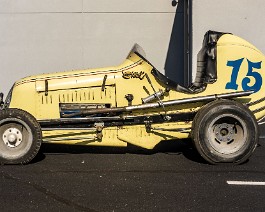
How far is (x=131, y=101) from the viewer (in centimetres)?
615

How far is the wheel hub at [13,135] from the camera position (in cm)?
598

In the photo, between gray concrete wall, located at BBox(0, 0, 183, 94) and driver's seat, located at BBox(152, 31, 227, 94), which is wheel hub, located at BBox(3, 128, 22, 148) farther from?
gray concrete wall, located at BBox(0, 0, 183, 94)

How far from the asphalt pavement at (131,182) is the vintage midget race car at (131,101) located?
349mm

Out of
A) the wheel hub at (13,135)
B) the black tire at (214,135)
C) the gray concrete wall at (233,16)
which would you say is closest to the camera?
the black tire at (214,135)

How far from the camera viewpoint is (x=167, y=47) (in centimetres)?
1115

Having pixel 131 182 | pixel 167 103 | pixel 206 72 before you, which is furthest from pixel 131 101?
pixel 131 182

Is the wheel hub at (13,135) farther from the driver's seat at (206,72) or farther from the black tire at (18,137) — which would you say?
the driver's seat at (206,72)

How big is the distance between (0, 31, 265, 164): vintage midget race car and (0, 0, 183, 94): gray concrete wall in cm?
489

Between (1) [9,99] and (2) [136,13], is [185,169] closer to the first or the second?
(1) [9,99]

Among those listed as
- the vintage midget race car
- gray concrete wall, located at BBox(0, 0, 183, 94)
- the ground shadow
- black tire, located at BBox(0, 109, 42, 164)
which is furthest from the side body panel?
gray concrete wall, located at BBox(0, 0, 183, 94)

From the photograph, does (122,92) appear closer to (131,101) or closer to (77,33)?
(131,101)

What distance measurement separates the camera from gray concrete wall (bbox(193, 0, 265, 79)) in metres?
9.49

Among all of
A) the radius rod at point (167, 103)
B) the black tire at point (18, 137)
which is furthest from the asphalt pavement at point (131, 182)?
the radius rod at point (167, 103)

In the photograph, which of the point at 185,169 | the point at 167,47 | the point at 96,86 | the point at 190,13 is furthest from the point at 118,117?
the point at 167,47
